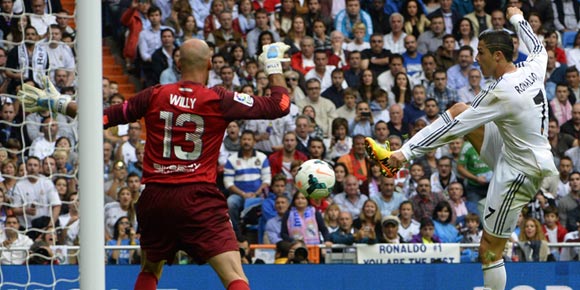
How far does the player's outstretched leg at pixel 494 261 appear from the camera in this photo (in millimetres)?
9797

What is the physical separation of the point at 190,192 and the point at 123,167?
6936 mm

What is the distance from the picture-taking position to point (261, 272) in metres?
12.0

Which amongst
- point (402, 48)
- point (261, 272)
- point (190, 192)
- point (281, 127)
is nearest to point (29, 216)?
point (261, 272)

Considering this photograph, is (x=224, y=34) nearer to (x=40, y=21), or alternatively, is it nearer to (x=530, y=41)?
(x=40, y=21)

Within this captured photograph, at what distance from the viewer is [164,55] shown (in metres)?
16.6

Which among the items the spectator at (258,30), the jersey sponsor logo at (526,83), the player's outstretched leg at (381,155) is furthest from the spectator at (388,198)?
the jersey sponsor logo at (526,83)

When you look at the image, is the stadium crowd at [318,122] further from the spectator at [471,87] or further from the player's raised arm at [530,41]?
the player's raised arm at [530,41]

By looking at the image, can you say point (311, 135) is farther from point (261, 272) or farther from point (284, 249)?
point (261, 272)

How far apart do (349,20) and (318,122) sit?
2.34 meters

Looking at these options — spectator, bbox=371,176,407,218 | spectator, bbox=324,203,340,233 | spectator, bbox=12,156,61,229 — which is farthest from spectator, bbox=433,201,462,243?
spectator, bbox=12,156,61,229

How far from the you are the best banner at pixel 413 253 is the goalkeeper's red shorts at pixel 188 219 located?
4.84 meters

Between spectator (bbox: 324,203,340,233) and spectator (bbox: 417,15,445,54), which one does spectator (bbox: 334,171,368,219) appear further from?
spectator (bbox: 417,15,445,54)

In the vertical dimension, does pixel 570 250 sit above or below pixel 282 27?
below

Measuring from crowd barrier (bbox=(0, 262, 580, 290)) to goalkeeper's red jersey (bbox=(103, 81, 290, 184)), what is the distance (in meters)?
3.98
